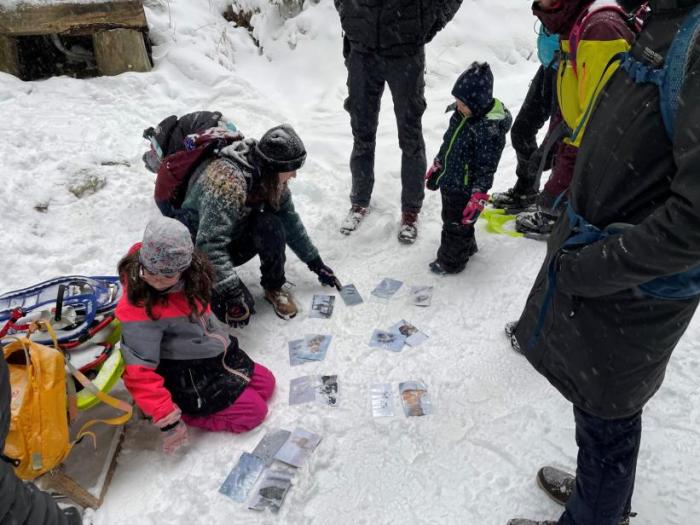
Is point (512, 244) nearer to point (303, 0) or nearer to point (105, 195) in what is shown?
point (105, 195)

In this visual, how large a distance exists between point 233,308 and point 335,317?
0.67m

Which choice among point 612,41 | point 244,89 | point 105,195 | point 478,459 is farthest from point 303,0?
point 478,459

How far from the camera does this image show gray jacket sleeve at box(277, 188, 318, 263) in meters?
3.33

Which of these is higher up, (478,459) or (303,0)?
(303,0)

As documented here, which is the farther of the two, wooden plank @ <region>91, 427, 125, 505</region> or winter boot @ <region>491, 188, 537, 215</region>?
winter boot @ <region>491, 188, 537, 215</region>

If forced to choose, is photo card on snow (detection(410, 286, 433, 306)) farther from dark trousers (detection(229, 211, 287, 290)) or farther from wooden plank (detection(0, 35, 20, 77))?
wooden plank (detection(0, 35, 20, 77))

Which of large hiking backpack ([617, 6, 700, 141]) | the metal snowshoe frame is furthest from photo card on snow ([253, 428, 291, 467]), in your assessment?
large hiking backpack ([617, 6, 700, 141])

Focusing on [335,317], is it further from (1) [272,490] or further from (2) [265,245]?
(1) [272,490]

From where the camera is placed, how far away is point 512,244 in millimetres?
3840

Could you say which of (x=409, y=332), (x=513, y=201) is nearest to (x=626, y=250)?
(x=409, y=332)

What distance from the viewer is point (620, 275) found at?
51.8 inches

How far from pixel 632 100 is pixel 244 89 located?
16.8 feet

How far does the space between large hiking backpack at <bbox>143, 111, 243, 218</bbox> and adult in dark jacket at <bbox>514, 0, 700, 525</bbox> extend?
2.02 m

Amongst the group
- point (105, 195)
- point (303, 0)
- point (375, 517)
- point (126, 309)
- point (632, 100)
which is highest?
point (632, 100)
